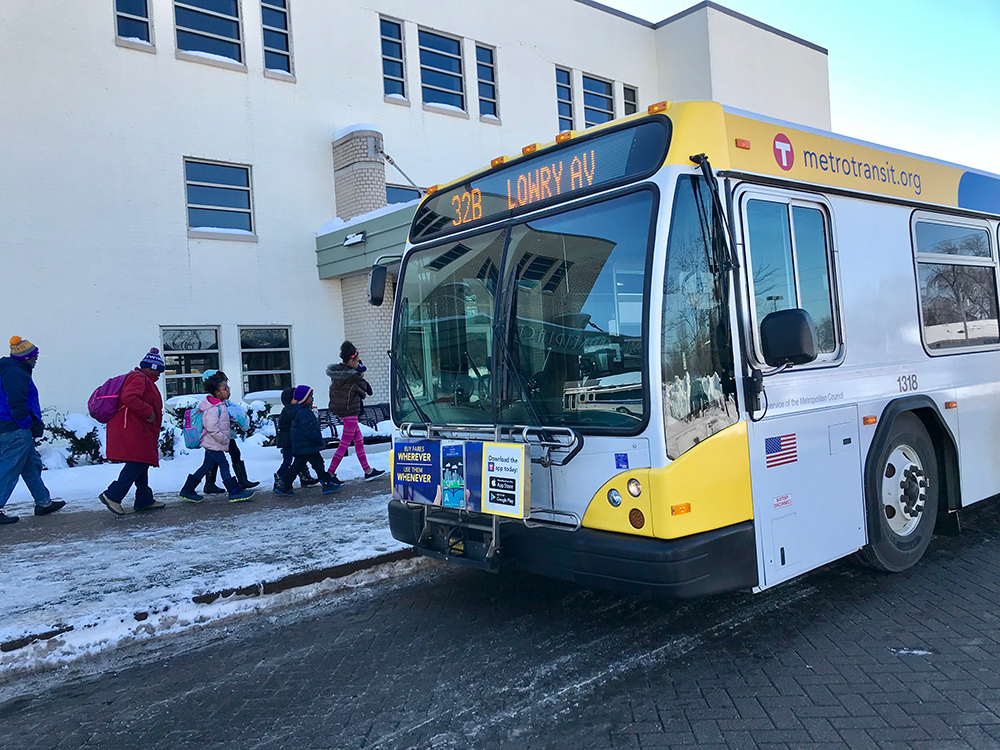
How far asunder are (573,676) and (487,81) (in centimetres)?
1821

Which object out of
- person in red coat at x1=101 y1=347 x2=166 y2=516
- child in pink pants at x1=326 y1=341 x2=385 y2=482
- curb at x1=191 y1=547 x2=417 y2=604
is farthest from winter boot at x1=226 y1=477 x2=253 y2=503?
curb at x1=191 y1=547 x2=417 y2=604

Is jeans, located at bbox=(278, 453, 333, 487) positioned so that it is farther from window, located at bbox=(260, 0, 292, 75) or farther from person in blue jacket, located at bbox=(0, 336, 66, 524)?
window, located at bbox=(260, 0, 292, 75)

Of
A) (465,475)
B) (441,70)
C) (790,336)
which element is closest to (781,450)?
(790,336)

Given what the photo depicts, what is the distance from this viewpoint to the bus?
3957 millimetres

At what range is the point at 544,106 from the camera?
2069 centimetres

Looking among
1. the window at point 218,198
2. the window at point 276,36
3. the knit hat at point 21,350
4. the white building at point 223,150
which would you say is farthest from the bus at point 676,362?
the window at point 276,36

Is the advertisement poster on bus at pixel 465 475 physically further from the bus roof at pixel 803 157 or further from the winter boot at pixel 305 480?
the winter boot at pixel 305 480

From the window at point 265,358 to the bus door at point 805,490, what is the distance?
13130 millimetres

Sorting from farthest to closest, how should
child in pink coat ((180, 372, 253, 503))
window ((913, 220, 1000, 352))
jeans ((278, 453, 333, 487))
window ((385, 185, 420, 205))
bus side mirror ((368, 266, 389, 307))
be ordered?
window ((385, 185, 420, 205)), jeans ((278, 453, 333, 487)), child in pink coat ((180, 372, 253, 503)), bus side mirror ((368, 266, 389, 307)), window ((913, 220, 1000, 352))

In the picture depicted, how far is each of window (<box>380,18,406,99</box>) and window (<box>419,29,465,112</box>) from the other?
1.86 ft

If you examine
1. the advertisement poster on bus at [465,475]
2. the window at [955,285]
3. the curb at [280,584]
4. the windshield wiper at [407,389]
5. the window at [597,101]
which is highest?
the window at [597,101]

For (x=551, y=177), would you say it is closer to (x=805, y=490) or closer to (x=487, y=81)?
(x=805, y=490)

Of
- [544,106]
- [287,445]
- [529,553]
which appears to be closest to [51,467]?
[287,445]

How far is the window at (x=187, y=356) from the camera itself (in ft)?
48.5
